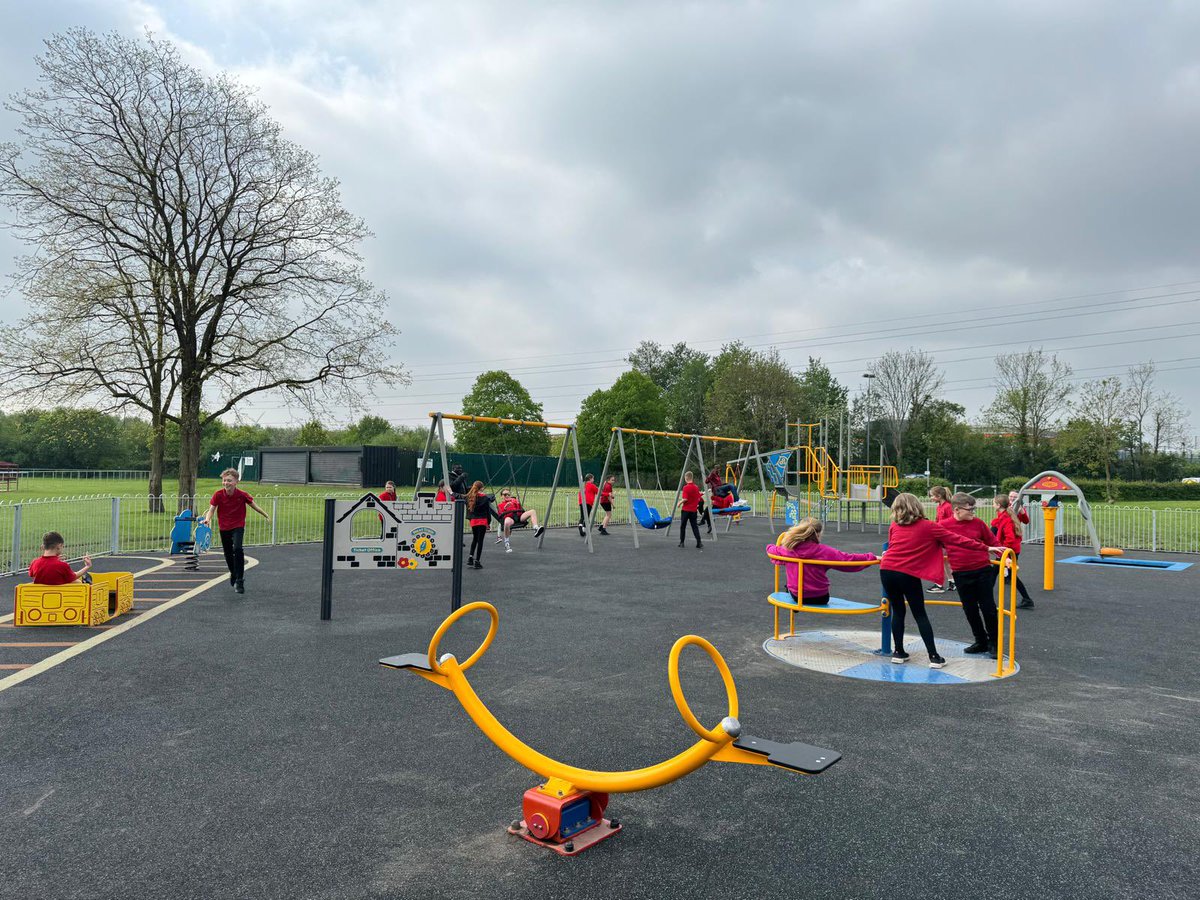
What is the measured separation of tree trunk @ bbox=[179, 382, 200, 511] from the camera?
2345cm

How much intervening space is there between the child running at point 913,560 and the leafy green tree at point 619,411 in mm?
53846

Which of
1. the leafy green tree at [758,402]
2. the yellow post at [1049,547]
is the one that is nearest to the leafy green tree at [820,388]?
the leafy green tree at [758,402]

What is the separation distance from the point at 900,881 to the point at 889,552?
3.74 meters

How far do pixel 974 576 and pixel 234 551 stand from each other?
8625 millimetres

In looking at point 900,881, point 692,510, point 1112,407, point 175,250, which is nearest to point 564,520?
point 692,510

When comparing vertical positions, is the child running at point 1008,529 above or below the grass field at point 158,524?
above

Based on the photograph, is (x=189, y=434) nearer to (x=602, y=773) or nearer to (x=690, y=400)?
(x=602, y=773)

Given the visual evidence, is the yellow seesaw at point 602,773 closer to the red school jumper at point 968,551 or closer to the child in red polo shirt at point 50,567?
the red school jumper at point 968,551

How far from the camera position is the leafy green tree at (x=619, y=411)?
6325 cm

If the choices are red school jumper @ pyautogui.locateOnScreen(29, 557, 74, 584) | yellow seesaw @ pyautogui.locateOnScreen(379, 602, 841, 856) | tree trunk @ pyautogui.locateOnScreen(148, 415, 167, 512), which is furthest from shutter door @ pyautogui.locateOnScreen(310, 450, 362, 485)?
yellow seesaw @ pyautogui.locateOnScreen(379, 602, 841, 856)

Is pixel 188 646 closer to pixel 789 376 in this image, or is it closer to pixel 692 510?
pixel 692 510

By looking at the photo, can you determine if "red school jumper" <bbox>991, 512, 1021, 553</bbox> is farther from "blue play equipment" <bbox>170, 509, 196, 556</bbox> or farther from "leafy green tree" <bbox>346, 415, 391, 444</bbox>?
"leafy green tree" <bbox>346, 415, 391, 444</bbox>

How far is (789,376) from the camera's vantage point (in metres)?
55.0

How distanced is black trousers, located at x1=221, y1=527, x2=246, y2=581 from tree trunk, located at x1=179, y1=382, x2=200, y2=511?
15047 mm
